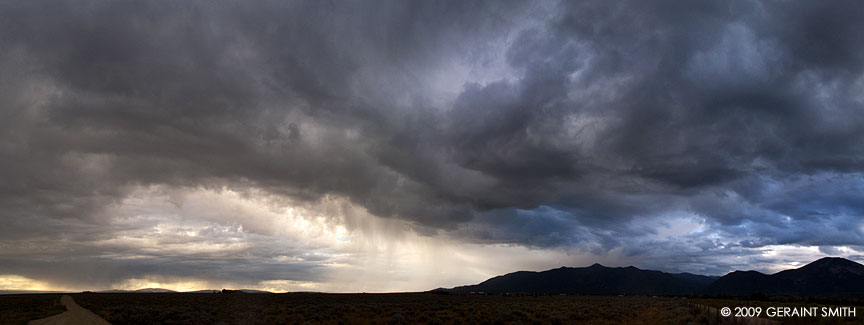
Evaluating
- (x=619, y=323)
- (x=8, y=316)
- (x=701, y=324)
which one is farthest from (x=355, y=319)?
(x=8, y=316)

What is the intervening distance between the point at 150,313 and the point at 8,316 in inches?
503

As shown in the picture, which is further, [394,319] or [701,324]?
[394,319]

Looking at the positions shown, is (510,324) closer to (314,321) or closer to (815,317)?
(314,321)

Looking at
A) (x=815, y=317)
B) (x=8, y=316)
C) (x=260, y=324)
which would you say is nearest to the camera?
(x=815, y=317)

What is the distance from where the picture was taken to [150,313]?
35812 mm

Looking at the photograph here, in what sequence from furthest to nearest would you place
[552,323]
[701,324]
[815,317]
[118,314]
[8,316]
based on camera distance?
[8,316], [118,314], [552,323], [815,317], [701,324]

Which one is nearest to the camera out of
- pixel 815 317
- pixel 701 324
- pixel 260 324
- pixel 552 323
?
pixel 701 324

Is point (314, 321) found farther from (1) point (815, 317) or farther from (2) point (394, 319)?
(1) point (815, 317)

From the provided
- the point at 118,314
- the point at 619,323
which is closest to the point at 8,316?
the point at 118,314

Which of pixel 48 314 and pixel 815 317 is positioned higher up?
pixel 815 317

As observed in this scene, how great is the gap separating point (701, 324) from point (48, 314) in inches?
1983

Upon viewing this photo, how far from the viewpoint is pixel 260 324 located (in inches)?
1188

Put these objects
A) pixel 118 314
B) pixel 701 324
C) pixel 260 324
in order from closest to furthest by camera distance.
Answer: pixel 701 324
pixel 260 324
pixel 118 314

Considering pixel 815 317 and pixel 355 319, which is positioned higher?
pixel 815 317
